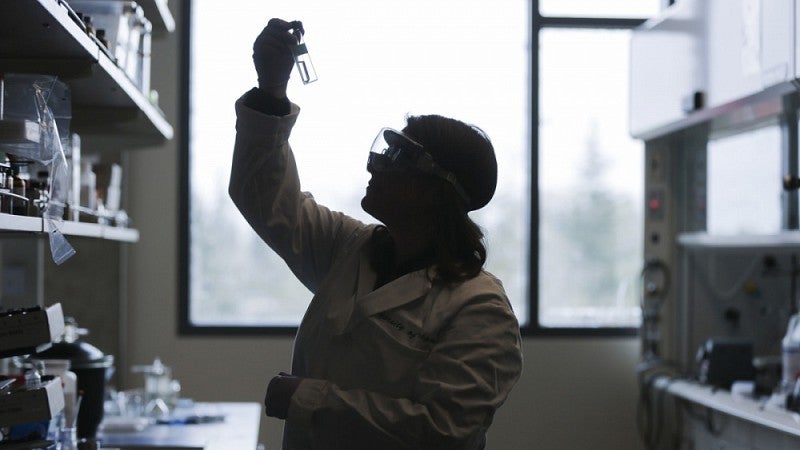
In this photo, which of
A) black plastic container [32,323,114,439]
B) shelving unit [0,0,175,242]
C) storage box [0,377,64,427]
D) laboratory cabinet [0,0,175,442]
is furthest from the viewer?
black plastic container [32,323,114,439]

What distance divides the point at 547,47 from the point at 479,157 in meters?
2.94

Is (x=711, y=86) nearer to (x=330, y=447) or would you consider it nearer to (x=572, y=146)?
(x=572, y=146)

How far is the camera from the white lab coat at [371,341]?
162 cm

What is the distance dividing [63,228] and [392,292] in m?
0.67

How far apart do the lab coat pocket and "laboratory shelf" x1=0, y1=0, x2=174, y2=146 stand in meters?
0.74

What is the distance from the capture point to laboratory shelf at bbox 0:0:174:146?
1.58 m

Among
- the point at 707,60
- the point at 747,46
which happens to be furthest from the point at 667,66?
the point at 747,46

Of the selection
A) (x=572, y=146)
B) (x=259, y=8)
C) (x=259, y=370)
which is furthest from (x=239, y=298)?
(x=572, y=146)

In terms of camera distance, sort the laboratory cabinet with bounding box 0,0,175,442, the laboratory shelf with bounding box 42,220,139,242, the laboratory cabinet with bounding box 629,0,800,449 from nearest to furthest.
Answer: the laboratory cabinet with bounding box 0,0,175,442, the laboratory shelf with bounding box 42,220,139,242, the laboratory cabinet with bounding box 629,0,800,449

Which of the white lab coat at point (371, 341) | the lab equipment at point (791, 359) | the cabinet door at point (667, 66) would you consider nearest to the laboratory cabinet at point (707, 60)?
the cabinet door at point (667, 66)

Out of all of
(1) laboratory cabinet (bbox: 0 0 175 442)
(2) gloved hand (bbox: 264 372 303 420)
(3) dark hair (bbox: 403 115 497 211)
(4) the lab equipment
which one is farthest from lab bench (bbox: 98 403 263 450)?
(4) the lab equipment

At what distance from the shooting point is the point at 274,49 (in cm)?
165

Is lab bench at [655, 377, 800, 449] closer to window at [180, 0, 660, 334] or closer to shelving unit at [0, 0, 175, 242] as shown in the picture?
window at [180, 0, 660, 334]

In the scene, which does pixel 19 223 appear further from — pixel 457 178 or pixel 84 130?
pixel 84 130
